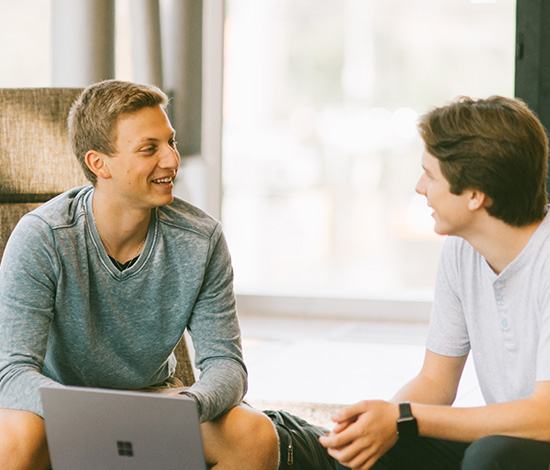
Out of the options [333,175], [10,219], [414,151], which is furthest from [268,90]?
[10,219]

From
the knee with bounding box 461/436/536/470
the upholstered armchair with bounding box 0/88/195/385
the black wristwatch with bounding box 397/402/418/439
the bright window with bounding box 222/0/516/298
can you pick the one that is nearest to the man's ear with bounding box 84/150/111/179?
the upholstered armchair with bounding box 0/88/195/385

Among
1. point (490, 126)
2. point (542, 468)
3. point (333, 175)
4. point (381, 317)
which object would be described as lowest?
point (381, 317)

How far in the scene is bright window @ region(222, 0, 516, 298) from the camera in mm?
3732

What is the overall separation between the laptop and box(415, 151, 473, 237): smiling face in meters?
0.58

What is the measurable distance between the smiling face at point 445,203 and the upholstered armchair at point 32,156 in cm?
84

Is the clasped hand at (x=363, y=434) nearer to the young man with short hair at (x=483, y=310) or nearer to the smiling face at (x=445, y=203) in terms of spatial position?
the young man with short hair at (x=483, y=310)

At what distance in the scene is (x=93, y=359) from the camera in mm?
1690

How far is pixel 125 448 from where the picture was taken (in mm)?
1359

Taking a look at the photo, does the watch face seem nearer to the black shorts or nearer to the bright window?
the black shorts

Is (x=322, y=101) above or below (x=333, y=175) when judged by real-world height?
above

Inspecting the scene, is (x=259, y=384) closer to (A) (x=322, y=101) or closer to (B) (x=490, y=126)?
(B) (x=490, y=126)

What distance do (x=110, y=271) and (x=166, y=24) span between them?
2155mm

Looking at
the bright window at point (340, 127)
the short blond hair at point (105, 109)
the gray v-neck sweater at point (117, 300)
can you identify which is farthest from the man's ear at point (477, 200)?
the bright window at point (340, 127)

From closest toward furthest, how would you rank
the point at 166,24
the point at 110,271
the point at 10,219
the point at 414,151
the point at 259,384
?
the point at 110,271, the point at 10,219, the point at 259,384, the point at 166,24, the point at 414,151
